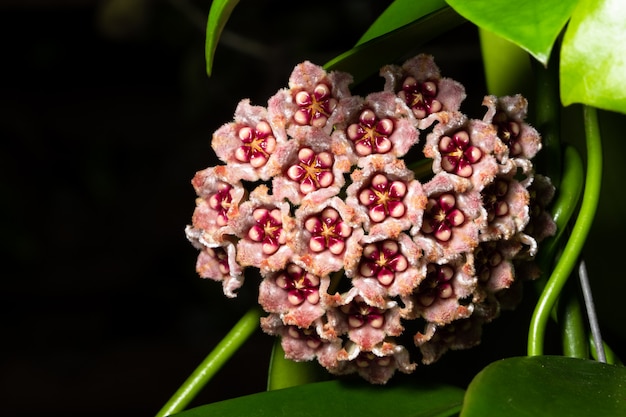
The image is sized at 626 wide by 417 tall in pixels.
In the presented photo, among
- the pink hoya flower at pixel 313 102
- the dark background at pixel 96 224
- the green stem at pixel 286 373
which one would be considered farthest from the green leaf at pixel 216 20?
the dark background at pixel 96 224

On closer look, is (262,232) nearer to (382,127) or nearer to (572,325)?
(382,127)

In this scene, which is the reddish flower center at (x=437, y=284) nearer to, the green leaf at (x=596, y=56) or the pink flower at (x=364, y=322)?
the pink flower at (x=364, y=322)

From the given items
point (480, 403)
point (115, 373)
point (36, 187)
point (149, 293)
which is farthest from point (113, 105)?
point (480, 403)

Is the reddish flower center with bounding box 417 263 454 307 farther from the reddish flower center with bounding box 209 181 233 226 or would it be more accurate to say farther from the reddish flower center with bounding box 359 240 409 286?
the reddish flower center with bounding box 209 181 233 226

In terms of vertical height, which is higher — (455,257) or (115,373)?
(455,257)

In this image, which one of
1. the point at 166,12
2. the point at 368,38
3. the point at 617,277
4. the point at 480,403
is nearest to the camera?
the point at 480,403

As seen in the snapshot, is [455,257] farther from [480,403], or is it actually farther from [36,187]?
[36,187]

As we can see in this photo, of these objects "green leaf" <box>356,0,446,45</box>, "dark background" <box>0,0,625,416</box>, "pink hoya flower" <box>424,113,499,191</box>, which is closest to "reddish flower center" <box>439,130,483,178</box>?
"pink hoya flower" <box>424,113,499,191</box>

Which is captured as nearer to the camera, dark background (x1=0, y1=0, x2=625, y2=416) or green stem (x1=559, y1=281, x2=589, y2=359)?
green stem (x1=559, y1=281, x2=589, y2=359)
